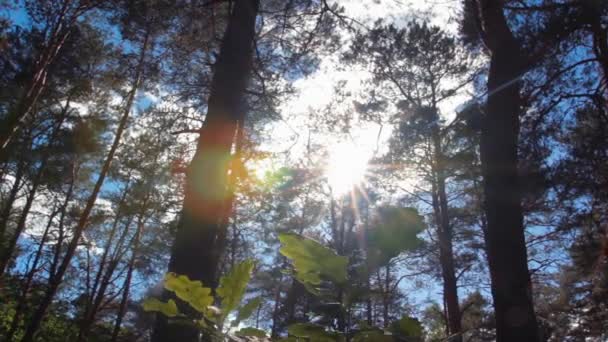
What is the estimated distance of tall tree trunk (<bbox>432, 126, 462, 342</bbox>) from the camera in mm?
9648

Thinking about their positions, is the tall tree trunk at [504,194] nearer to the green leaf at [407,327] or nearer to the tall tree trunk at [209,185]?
the tall tree trunk at [209,185]

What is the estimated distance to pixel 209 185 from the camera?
2.89 meters

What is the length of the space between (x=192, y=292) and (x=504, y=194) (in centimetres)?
304

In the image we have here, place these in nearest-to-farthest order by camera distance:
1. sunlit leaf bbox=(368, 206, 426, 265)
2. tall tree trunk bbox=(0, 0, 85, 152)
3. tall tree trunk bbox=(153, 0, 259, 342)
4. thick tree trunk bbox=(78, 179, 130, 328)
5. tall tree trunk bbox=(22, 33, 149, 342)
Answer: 1. sunlit leaf bbox=(368, 206, 426, 265)
2. tall tree trunk bbox=(153, 0, 259, 342)
3. tall tree trunk bbox=(22, 33, 149, 342)
4. tall tree trunk bbox=(0, 0, 85, 152)
5. thick tree trunk bbox=(78, 179, 130, 328)

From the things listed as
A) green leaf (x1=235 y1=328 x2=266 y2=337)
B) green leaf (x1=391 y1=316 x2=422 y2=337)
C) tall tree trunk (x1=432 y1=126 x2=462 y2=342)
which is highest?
tall tree trunk (x1=432 y1=126 x2=462 y2=342)

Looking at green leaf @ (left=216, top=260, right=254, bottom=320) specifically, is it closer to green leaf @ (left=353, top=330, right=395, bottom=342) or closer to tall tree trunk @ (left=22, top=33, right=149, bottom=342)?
green leaf @ (left=353, top=330, right=395, bottom=342)

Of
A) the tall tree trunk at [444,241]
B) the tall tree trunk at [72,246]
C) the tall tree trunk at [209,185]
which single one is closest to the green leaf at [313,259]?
the tall tree trunk at [209,185]

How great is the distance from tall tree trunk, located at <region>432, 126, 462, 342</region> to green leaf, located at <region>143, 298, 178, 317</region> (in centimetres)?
944

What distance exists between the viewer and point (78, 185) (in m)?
15.1

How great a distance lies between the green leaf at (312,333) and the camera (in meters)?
0.62

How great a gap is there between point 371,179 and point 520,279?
980cm

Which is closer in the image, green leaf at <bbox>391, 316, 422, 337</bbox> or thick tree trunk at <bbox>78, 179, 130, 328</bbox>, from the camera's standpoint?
green leaf at <bbox>391, 316, 422, 337</bbox>

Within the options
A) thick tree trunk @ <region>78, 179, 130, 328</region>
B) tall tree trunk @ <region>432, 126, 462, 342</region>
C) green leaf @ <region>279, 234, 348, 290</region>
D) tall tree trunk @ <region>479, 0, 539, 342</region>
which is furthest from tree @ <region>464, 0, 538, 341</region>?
thick tree trunk @ <region>78, 179, 130, 328</region>

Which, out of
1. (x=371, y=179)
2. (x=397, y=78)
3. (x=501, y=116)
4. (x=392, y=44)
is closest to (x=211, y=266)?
(x=501, y=116)
